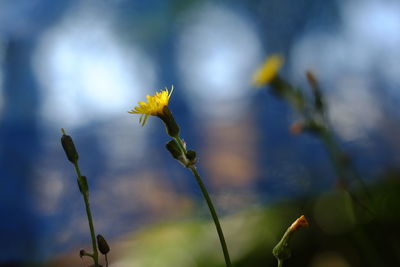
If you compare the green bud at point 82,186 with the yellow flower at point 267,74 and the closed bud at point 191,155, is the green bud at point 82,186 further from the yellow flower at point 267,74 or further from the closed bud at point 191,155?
the yellow flower at point 267,74

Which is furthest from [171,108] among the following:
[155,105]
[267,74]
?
[155,105]

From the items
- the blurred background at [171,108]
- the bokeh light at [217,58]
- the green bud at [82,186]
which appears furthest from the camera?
the bokeh light at [217,58]

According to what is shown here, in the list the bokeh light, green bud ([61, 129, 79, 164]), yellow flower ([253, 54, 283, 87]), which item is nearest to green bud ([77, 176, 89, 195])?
green bud ([61, 129, 79, 164])

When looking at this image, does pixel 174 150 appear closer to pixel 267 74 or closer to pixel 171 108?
pixel 267 74

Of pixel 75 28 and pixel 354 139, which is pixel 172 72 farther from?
pixel 354 139

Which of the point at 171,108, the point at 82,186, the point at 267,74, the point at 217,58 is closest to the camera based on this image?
the point at 82,186

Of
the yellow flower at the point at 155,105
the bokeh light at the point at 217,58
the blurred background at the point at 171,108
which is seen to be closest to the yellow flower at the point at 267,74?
the yellow flower at the point at 155,105

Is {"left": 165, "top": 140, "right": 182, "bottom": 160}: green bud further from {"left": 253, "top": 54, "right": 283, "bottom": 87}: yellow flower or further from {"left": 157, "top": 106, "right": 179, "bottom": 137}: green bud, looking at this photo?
{"left": 253, "top": 54, "right": 283, "bottom": 87}: yellow flower

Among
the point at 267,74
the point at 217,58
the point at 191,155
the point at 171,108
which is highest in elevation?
the point at 217,58
